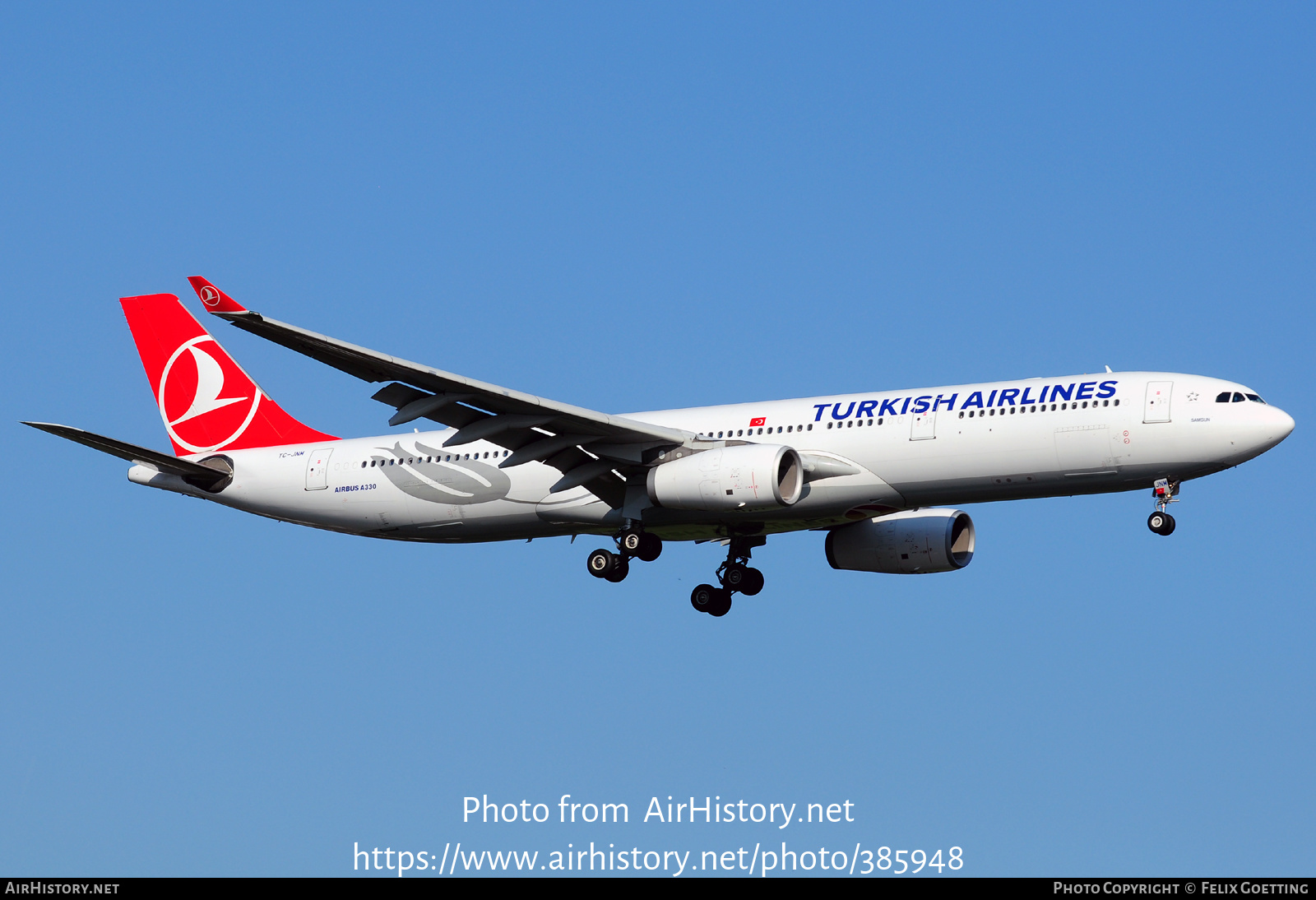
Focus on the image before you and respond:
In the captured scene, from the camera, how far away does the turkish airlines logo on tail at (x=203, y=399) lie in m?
47.3

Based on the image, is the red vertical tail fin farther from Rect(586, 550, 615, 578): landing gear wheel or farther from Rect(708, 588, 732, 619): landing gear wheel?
Rect(708, 588, 732, 619): landing gear wheel

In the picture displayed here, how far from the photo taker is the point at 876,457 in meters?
38.5

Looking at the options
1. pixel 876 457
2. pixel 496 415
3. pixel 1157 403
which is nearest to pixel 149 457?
pixel 496 415

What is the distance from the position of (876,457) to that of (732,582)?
7354mm

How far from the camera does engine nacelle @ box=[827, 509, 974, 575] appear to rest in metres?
44.5

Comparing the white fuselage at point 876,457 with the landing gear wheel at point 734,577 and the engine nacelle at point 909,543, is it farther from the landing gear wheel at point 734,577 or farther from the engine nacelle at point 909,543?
the engine nacelle at point 909,543

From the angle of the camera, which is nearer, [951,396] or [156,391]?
[951,396]

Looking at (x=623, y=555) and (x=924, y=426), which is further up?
(x=924, y=426)

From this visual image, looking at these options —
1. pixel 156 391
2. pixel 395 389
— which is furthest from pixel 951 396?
pixel 156 391

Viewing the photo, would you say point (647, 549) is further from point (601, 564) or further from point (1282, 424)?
point (1282, 424)

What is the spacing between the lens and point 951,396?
38594mm
